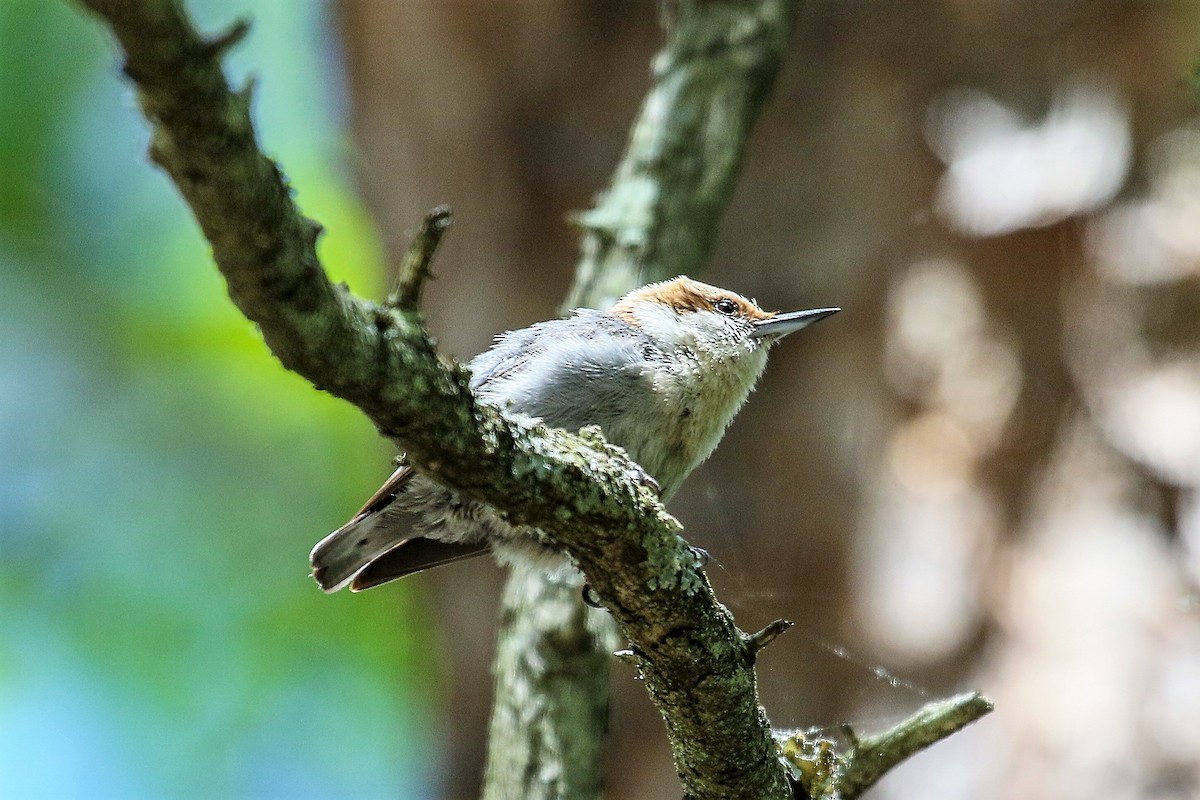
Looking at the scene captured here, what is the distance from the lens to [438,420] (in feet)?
5.40

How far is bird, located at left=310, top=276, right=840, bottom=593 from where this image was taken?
3.05 metres

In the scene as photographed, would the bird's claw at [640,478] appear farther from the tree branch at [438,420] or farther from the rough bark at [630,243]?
the rough bark at [630,243]

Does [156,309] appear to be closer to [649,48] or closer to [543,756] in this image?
[649,48]

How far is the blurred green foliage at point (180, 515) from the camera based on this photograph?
7.68 m

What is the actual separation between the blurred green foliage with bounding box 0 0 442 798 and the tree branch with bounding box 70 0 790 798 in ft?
17.0

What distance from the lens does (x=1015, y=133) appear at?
4.54 m

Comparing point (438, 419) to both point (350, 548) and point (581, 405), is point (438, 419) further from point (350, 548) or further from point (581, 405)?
point (350, 548)

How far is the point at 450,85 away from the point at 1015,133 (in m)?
2.75

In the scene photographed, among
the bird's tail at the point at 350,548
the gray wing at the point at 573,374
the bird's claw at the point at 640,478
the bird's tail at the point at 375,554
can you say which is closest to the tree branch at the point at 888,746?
the bird's claw at the point at 640,478

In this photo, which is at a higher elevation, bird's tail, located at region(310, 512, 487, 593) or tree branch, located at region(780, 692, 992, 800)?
bird's tail, located at region(310, 512, 487, 593)

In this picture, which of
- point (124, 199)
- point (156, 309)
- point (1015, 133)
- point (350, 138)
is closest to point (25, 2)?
point (124, 199)

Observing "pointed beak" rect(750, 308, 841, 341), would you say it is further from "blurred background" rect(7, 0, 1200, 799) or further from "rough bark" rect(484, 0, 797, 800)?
"blurred background" rect(7, 0, 1200, 799)

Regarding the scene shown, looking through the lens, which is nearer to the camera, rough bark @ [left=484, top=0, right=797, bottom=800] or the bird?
the bird

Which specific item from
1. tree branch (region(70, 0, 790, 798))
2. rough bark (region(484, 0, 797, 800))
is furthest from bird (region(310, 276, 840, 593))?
tree branch (region(70, 0, 790, 798))
